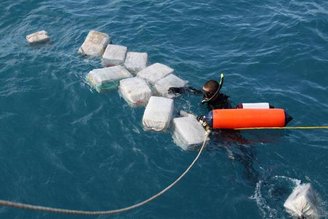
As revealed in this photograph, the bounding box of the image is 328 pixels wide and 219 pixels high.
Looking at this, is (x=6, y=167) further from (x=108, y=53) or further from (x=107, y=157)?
(x=108, y=53)

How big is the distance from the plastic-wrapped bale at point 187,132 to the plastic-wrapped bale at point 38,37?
6690mm

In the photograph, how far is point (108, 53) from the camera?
13.2 metres

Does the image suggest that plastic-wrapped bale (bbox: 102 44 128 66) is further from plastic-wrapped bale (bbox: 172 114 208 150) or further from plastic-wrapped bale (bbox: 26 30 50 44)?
plastic-wrapped bale (bbox: 172 114 208 150)

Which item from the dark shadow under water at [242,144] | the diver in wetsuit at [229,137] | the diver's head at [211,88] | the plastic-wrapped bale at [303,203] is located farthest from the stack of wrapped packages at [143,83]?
the plastic-wrapped bale at [303,203]

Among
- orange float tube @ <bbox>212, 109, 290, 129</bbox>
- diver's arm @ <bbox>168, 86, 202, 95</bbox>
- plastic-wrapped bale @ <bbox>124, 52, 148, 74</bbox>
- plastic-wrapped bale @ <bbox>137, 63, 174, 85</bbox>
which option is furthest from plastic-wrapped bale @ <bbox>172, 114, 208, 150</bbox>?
plastic-wrapped bale @ <bbox>124, 52, 148, 74</bbox>

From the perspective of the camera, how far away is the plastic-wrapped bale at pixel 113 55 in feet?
42.9

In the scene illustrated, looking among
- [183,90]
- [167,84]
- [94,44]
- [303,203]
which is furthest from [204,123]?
[94,44]

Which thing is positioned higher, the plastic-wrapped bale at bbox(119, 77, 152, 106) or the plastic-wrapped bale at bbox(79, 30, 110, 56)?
the plastic-wrapped bale at bbox(79, 30, 110, 56)

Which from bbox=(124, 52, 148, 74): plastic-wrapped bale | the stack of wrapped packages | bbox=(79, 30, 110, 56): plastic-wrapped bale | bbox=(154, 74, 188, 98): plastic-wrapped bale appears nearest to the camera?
the stack of wrapped packages

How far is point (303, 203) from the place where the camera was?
8094 mm

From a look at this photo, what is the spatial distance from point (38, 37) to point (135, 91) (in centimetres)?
522

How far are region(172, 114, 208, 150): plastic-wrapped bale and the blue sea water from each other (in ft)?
0.79

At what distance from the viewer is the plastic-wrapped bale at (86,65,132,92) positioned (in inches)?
465

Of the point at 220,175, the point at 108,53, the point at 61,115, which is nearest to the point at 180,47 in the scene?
the point at 108,53
